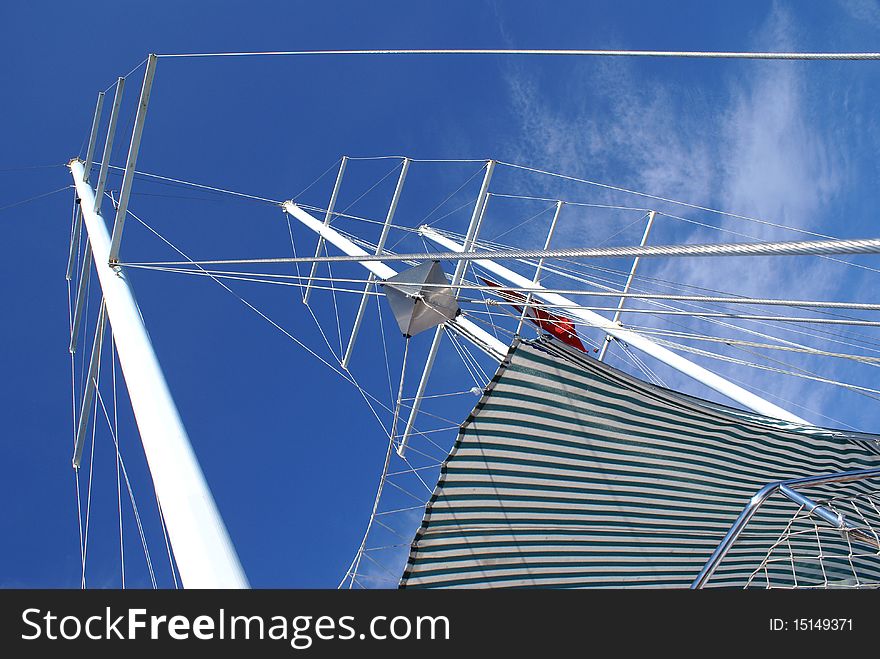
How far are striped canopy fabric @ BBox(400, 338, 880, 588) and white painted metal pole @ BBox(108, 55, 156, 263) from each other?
517 centimetres

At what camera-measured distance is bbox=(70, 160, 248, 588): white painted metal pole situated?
13.0 ft

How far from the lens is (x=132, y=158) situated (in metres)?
8.51

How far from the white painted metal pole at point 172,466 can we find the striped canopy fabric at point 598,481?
3055mm

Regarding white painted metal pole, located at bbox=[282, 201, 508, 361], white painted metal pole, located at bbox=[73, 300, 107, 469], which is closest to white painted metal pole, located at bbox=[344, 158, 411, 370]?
white painted metal pole, located at bbox=[282, 201, 508, 361]

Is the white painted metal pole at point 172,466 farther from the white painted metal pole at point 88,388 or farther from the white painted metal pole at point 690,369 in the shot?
the white painted metal pole at point 690,369

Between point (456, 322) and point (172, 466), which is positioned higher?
point (456, 322)

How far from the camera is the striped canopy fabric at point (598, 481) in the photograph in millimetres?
6980

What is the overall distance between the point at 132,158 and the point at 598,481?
7760 mm

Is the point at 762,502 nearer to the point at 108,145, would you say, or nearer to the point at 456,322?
the point at 456,322

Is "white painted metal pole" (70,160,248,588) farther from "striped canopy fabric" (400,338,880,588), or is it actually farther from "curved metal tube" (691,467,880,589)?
"curved metal tube" (691,467,880,589)

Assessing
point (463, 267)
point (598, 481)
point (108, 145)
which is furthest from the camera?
point (463, 267)

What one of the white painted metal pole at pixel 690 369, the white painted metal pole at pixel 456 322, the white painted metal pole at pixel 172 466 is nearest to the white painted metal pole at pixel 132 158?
the white painted metal pole at pixel 172 466

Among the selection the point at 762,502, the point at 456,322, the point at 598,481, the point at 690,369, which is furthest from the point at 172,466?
the point at 690,369

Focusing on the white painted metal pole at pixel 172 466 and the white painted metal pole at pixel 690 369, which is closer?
the white painted metal pole at pixel 172 466
